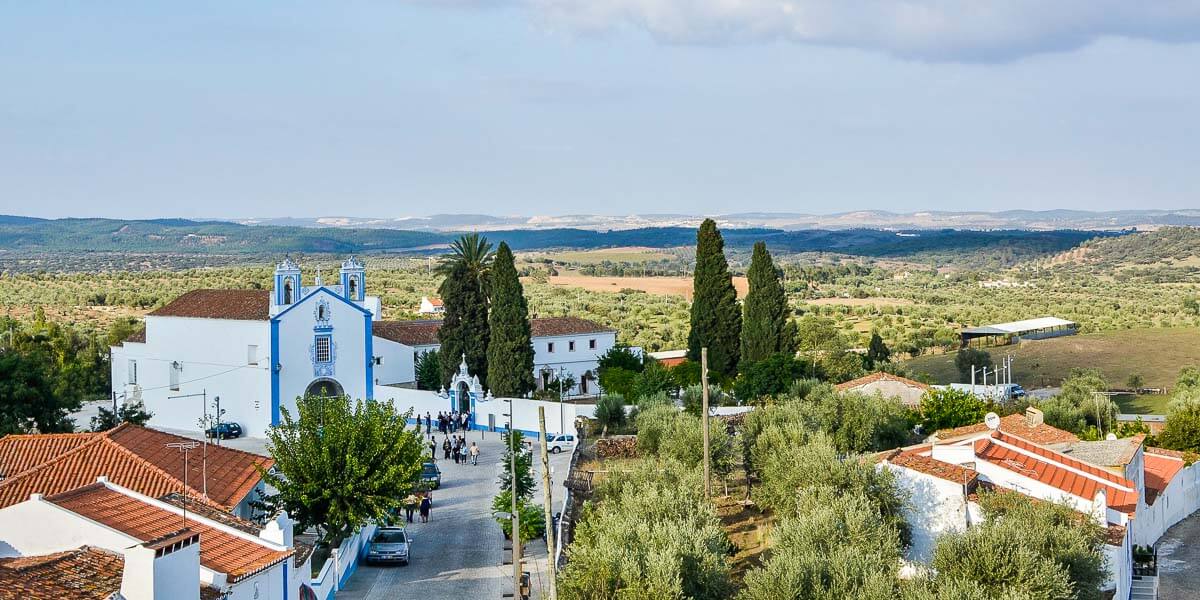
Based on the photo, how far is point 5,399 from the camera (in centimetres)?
3650

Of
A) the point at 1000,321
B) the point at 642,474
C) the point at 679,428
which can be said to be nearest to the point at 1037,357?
the point at 1000,321

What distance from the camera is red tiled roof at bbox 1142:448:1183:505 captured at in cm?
3200

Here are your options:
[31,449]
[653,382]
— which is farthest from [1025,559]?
[653,382]

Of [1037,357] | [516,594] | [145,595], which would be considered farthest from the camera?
[1037,357]

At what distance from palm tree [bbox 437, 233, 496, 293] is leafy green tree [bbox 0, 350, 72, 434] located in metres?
16.4

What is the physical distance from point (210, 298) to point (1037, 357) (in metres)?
38.8

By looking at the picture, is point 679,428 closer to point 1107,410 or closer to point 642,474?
point 642,474

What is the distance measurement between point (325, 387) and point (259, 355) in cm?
285

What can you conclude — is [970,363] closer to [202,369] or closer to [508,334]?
[508,334]

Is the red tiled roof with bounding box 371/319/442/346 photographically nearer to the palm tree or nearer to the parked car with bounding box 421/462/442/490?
the palm tree

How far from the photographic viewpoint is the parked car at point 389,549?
90.2ft

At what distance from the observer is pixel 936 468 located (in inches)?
1008

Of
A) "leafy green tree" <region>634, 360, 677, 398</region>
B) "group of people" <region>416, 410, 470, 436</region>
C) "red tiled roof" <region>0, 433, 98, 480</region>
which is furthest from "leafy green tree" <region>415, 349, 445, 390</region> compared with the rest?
"red tiled roof" <region>0, 433, 98, 480</region>

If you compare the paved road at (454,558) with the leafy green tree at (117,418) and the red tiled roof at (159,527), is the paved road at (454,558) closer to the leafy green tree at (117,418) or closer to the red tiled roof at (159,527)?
the red tiled roof at (159,527)
